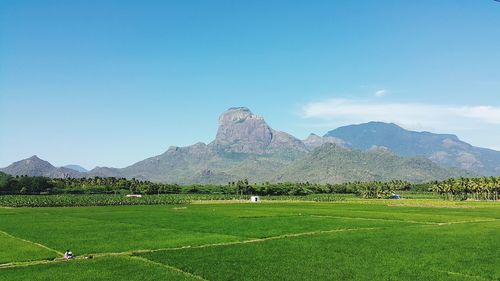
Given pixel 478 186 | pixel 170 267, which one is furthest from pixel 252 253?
pixel 478 186

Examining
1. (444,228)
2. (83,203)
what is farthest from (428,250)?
(83,203)

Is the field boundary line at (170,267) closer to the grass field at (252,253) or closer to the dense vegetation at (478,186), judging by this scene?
the grass field at (252,253)

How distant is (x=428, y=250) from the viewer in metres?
32.1

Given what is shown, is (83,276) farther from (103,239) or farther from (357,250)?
(357,250)

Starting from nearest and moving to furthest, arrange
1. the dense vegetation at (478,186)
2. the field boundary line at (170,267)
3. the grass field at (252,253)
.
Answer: the field boundary line at (170,267) → the grass field at (252,253) → the dense vegetation at (478,186)

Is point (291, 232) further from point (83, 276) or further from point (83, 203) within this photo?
point (83, 203)

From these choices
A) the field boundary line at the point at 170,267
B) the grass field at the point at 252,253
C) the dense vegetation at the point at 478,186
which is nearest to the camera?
the field boundary line at the point at 170,267

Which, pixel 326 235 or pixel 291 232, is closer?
pixel 326 235

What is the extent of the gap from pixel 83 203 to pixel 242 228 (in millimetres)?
79573

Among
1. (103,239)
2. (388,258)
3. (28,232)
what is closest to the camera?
(388,258)

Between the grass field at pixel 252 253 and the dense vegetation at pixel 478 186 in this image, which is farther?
the dense vegetation at pixel 478 186

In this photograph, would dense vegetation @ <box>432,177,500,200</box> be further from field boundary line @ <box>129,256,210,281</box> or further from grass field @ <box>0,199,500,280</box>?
field boundary line @ <box>129,256,210,281</box>

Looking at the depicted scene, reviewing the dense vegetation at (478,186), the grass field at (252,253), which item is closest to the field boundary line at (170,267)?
the grass field at (252,253)

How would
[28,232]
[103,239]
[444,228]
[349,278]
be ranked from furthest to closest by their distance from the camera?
1. [444,228]
2. [28,232]
3. [103,239]
4. [349,278]
